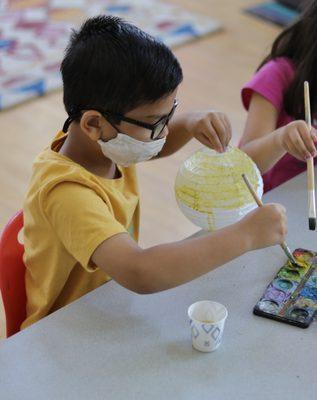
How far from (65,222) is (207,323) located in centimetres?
29

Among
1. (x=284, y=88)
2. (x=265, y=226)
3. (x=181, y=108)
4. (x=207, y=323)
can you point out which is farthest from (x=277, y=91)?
(x=181, y=108)

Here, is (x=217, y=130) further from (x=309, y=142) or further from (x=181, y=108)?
(x=181, y=108)

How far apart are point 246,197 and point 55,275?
362 millimetres

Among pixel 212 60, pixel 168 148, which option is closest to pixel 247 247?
pixel 168 148

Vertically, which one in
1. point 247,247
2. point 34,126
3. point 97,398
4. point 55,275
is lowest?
point 34,126

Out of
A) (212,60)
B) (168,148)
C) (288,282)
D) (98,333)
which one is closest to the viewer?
(98,333)

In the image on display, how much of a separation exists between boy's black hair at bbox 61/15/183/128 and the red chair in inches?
10.7

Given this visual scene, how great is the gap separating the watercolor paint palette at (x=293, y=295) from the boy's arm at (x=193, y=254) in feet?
0.31

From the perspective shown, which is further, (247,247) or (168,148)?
(168,148)

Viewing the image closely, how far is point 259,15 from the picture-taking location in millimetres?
4195

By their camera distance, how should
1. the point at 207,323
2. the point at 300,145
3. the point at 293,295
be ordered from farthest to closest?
the point at 300,145 → the point at 293,295 → the point at 207,323

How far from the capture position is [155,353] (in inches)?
38.7

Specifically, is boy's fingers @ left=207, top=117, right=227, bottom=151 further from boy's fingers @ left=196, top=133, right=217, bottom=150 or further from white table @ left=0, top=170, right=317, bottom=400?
white table @ left=0, top=170, right=317, bottom=400

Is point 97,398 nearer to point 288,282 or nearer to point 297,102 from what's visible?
point 288,282
